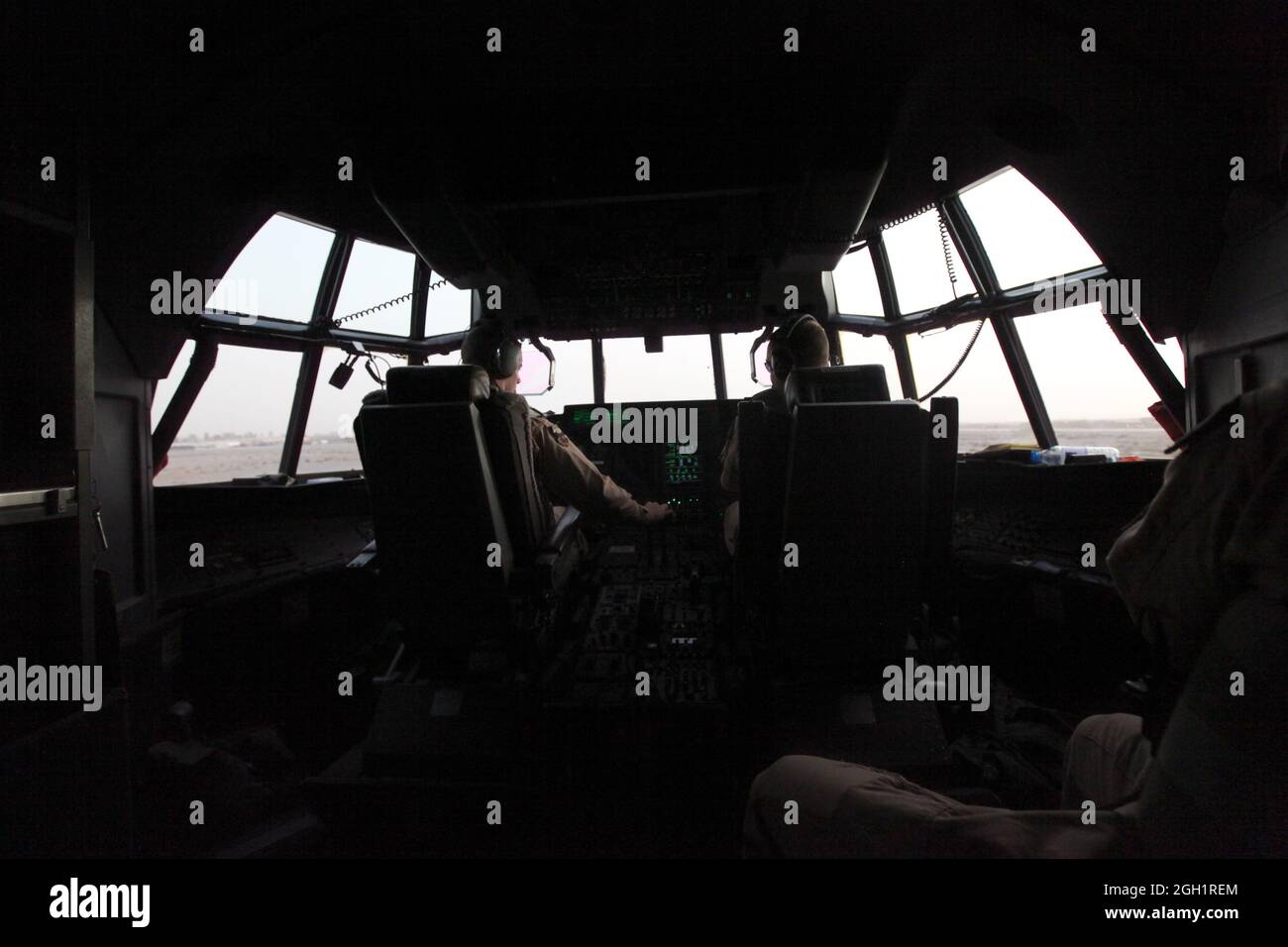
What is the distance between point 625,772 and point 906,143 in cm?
345

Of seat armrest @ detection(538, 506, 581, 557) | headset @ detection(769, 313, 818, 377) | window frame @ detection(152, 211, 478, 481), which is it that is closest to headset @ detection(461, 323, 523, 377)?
seat armrest @ detection(538, 506, 581, 557)

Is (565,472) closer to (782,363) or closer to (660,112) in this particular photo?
(782,363)

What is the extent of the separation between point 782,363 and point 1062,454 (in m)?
1.68

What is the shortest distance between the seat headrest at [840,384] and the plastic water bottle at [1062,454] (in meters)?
1.71

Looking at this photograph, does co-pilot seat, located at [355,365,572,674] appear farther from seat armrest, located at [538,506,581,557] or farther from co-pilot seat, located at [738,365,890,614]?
co-pilot seat, located at [738,365,890,614]

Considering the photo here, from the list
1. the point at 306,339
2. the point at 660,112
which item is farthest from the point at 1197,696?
the point at 306,339

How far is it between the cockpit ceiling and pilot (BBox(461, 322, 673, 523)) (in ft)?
3.32

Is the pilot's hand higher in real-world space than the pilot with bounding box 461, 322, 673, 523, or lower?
lower

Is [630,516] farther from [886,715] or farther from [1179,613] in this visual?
[1179,613]

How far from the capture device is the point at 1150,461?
2.45m

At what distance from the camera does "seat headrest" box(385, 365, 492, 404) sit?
1.74 meters

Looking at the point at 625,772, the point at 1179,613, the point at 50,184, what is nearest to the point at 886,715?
the point at 625,772

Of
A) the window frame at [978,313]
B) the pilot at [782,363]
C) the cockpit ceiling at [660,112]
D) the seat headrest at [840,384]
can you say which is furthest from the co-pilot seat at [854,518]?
the window frame at [978,313]

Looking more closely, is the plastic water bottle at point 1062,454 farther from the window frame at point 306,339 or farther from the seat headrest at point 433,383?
the window frame at point 306,339
